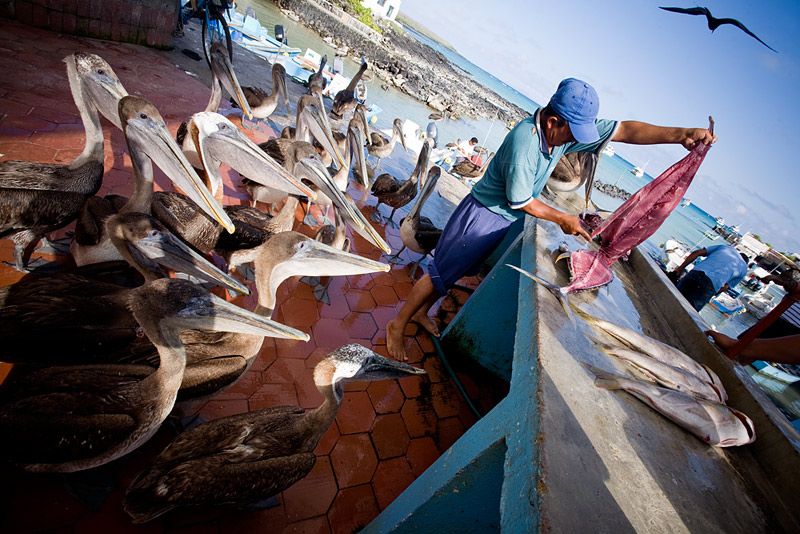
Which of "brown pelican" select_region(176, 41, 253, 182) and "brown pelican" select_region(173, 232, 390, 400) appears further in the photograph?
"brown pelican" select_region(176, 41, 253, 182)

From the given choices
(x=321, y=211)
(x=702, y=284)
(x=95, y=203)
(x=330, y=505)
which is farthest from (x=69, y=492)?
(x=702, y=284)

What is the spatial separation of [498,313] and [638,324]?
4.18 feet

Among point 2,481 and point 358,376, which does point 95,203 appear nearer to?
point 2,481

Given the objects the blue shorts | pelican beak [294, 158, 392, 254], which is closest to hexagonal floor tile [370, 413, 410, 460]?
the blue shorts

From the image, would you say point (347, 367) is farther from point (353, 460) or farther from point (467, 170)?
point (467, 170)

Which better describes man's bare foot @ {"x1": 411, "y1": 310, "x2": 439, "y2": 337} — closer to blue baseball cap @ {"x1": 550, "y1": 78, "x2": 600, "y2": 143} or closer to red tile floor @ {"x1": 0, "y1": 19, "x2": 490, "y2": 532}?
red tile floor @ {"x1": 0, "y1": 19, "x2": 490, "y2": 532}

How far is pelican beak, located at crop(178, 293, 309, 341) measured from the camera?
5.90ft

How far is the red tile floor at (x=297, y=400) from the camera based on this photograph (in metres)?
1.95

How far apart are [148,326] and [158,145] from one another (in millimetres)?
1769

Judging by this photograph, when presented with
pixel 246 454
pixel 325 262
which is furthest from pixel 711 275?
pixel 246 454

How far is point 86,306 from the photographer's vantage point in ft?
6.77

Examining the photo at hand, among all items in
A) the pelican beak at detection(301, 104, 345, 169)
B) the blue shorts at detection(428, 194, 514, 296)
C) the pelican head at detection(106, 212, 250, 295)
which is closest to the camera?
the pelican head at detection(106, 212, 250, 295)

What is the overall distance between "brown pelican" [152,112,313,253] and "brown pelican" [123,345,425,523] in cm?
189

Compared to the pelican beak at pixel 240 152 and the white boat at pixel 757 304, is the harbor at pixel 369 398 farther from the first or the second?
the white boat at pixel 757 304
